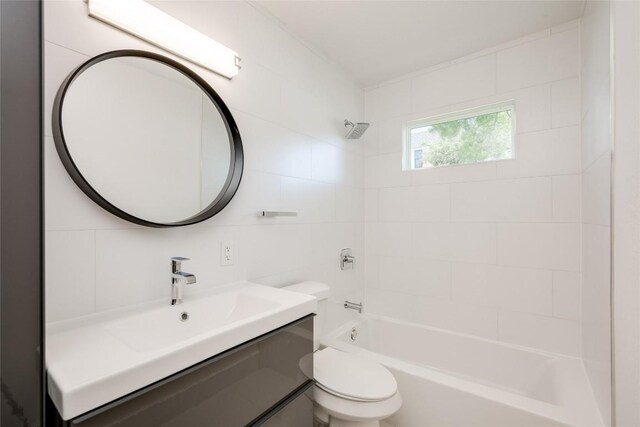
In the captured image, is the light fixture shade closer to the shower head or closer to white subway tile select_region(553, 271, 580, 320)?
the shower head

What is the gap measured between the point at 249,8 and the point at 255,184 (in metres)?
0.98

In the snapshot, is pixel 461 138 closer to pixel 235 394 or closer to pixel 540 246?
pixel 540 246

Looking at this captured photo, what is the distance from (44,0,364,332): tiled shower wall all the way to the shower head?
7 centimetres

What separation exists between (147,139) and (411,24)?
1689 mm

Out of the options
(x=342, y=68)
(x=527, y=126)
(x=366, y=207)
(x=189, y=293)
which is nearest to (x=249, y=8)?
(x=342, y=68)

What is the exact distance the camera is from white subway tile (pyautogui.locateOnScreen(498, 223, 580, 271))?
1.79m

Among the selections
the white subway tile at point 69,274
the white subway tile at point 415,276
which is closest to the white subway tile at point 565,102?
the white subway tile at point 415,276

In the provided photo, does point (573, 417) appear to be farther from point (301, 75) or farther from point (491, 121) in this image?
point (301, 75)

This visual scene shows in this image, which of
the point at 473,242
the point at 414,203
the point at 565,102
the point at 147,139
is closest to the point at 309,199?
the point at 414,203

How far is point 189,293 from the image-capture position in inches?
49.9

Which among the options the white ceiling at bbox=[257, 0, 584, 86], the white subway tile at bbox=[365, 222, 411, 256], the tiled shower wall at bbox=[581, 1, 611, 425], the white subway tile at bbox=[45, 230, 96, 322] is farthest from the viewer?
the white subway tile at bbox=[365, 222, 411, 256]

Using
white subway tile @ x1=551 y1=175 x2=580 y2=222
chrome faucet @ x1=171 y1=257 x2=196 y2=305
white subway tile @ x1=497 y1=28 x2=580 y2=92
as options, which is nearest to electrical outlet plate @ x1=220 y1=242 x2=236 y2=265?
chrome faucet @ x1=171 y1=257 x2=196 y2=305

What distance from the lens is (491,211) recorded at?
2.05 meters

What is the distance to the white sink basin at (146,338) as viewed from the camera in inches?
25.0
